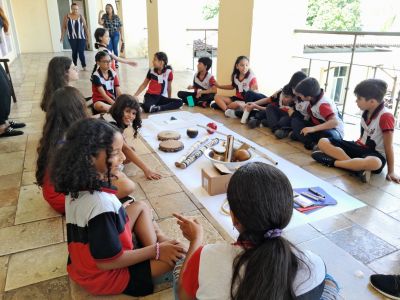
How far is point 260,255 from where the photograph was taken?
68 cm

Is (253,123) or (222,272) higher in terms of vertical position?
(222,272)

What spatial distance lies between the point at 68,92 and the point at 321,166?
1.79m

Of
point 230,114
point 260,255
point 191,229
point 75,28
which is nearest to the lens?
point 260,255

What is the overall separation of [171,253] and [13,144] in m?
2.22

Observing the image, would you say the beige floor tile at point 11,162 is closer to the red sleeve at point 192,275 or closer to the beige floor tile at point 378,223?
the red sleeve at point 192,275

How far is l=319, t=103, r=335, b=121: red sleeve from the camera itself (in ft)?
8.54

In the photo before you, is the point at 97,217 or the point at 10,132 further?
the point at 10,132

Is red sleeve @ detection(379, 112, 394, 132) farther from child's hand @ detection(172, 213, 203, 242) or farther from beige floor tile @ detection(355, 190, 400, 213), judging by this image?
child's hand @ detection(172, 213, 203, 242)

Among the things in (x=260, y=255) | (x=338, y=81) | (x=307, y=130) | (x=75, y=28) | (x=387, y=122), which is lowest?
(x=338, y=81)

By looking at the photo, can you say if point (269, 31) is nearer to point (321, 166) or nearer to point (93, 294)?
point (321, 166)

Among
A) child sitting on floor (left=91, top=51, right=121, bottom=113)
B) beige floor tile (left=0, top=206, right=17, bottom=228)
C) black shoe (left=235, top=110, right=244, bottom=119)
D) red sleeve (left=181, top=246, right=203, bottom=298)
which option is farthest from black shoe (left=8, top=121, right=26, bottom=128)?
red sleeve (left=181, top=246, right=203, bottom=298)

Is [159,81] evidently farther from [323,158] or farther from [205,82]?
[323,158]

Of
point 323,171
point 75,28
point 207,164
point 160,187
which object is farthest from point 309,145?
point 75,28

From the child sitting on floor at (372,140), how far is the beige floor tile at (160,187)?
1169 mm
